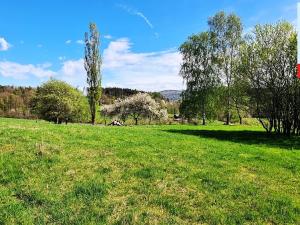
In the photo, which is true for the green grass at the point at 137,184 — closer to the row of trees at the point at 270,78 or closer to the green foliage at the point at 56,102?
the row of trees at the point at 270,78

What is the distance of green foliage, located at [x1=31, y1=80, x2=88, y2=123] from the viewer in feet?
188

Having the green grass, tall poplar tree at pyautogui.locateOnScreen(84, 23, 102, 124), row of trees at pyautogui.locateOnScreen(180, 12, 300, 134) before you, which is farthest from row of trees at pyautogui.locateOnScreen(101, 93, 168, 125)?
the green grass

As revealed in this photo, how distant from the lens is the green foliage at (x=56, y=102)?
5716 centimetres

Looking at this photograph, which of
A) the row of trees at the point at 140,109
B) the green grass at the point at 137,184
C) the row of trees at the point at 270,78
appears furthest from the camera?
the row of trees at the point at 140,109

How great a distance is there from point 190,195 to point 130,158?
14.0ft

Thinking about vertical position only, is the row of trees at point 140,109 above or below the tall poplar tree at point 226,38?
below

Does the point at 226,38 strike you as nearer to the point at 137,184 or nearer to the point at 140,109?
the point at 140,109

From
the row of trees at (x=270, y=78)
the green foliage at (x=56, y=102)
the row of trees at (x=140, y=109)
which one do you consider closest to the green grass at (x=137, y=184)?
the row of trees at (x=270, y=78)

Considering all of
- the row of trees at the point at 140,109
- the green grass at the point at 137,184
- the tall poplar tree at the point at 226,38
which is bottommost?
the green grass at the point at 137,184

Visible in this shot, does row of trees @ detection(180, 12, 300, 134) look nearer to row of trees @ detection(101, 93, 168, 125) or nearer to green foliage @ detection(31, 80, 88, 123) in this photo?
green foliage @ detection(31, 80, 88, 123)

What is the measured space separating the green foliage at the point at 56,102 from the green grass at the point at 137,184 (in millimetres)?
39183

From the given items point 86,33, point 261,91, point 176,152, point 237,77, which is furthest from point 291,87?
point 86,33

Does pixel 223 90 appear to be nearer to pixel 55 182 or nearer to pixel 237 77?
pixel 237 77

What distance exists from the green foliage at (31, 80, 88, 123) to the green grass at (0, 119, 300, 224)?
39183 millimetres
